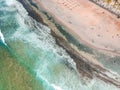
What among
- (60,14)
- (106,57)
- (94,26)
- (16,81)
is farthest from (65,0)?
(16,81)

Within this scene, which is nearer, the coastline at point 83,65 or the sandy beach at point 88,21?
the coastline at point 83,65

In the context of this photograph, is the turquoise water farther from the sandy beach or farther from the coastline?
the sandy beach

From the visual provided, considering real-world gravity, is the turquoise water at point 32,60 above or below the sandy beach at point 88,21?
below

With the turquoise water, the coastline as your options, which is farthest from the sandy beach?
the turquoise water

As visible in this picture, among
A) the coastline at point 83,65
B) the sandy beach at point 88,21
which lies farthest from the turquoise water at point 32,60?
the sandy beach at point 88,21

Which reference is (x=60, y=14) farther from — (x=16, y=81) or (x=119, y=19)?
(x=16, y=81)

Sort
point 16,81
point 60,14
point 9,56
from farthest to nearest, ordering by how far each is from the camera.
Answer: point 60,14
point 9,56
point 16,81

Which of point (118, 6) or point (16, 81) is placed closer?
point (16, 81)

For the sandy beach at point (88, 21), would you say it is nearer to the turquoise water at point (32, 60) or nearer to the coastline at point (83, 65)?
the coastline at point (83, 65)
